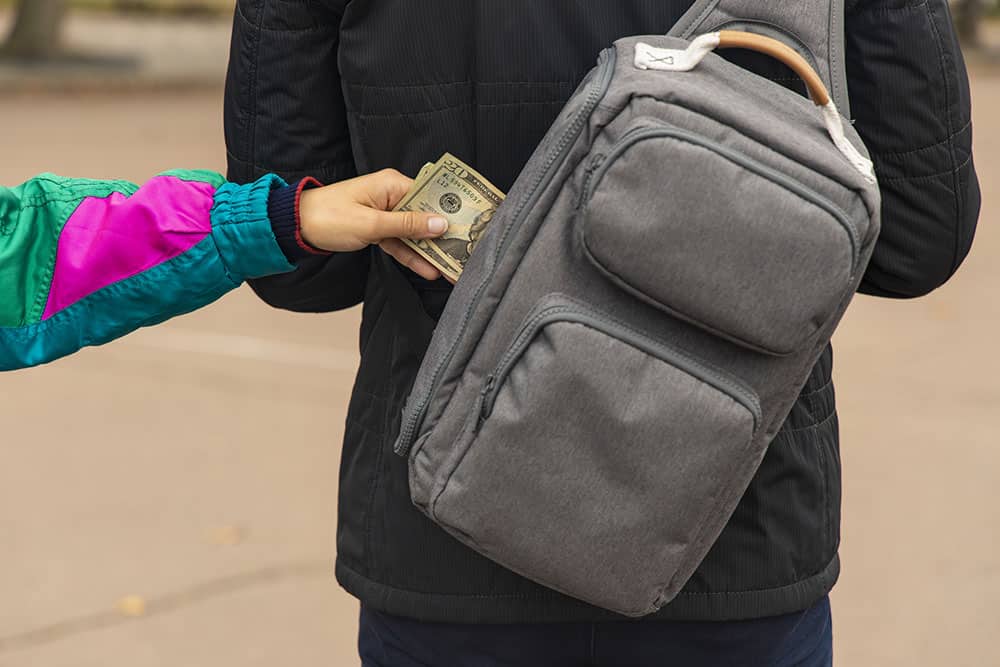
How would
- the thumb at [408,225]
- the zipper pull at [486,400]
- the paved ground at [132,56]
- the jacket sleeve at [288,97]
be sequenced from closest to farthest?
the zipper pull at [486,400] → the thumb at [408,225] → the jacket sleeve at [288,97] → the paved ground at [132,56]

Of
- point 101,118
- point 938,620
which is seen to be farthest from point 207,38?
point 938,620

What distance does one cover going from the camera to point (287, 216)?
5.95ft

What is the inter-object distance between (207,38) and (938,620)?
25.0 metres

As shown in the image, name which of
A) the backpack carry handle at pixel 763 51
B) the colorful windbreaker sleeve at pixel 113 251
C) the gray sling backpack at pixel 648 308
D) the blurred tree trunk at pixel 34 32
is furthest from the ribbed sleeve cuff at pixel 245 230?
the blurred tree trunk at pixel 34 32

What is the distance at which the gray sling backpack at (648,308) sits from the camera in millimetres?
1575

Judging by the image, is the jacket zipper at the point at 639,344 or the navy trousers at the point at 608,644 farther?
the navy trousers at the point at 608,644

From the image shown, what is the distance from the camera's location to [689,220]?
5.16 ft

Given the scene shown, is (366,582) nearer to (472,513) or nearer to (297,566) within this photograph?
(472,513)

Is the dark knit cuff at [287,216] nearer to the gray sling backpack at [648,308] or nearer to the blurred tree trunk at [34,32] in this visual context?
the gray sling backpack at [648,308]

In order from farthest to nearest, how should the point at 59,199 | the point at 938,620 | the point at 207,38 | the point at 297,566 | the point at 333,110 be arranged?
the point at 207,38
the point at 297,566
the point at 938,620
the point at 333,110
the point at 59,199

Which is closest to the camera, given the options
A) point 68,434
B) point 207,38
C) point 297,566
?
point 297,566

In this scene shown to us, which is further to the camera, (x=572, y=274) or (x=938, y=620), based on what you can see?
(x=938, y=620)

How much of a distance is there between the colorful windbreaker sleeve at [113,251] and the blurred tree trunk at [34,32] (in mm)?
18583

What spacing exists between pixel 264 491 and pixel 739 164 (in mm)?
3515
